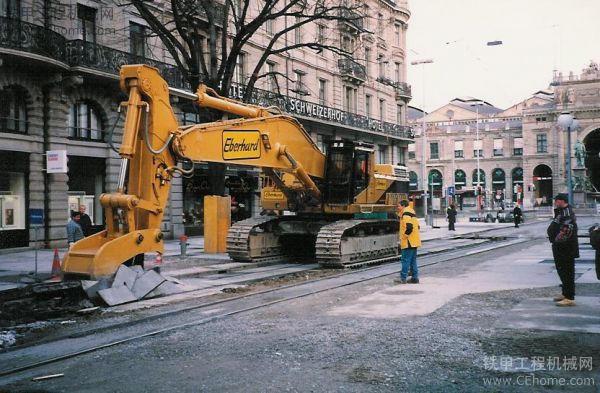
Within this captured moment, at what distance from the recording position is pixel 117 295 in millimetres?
10180

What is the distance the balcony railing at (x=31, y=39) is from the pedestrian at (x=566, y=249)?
18.2 m

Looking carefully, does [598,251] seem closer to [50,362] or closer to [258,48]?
[50,362]

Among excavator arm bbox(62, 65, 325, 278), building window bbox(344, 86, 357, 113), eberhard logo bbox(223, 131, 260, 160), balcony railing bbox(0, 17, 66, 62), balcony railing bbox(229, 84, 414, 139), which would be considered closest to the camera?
excavator arm bbox(62, 65, 325, 278)

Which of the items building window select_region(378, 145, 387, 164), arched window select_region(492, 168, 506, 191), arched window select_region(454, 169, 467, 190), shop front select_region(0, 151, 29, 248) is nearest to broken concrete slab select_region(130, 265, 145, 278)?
shop front select_region(0, 151, 29, 248)

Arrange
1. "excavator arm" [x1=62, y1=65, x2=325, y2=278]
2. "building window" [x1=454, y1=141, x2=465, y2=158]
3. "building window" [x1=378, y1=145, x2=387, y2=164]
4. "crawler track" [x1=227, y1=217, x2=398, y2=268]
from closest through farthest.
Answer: "excavator arm" [x1=62, y1=65, x2=325, y2=278], "crawler track" [x1=227, y1=217, x2=398, y2=268], "building window" [x1=378, y1=145, x2=387, y2=164], "building window" [x1=454, y1=141, x2=465, y2=158]

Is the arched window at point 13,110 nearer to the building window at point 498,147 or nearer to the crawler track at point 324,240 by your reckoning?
the crawler track at point 324,240

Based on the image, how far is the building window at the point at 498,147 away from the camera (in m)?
97.7

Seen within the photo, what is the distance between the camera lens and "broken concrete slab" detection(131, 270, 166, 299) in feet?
35.0

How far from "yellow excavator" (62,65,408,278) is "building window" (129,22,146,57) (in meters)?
12.7

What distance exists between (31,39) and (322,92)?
2220 centimetres

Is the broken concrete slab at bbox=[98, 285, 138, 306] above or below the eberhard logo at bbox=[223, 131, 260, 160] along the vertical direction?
below

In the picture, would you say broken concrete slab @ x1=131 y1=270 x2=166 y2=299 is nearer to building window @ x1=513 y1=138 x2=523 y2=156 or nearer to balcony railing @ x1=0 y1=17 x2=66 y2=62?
balcony railing @ x1=0 y1=17 x2=66 y2=62

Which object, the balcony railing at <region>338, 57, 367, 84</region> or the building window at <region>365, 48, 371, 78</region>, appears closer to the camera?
the balcony railing at <region>338, 57, 367, 84</region>

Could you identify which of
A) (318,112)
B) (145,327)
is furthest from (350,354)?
(318,112)
